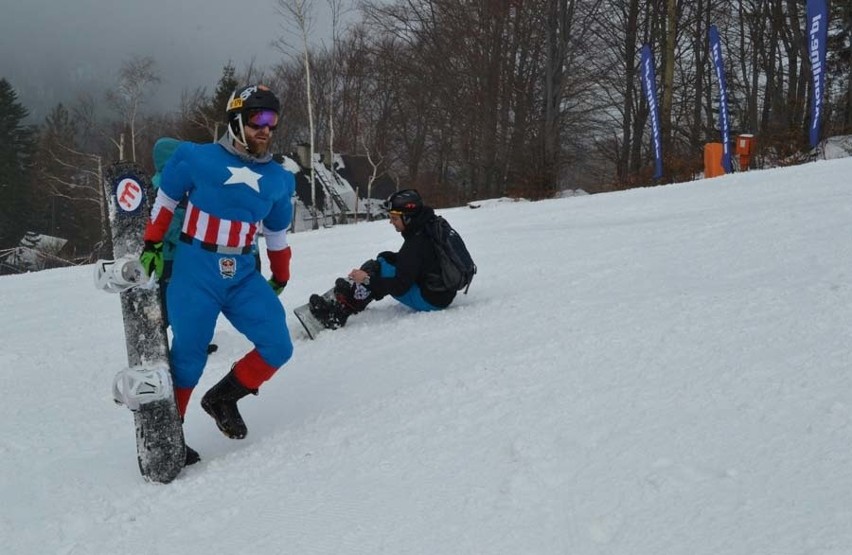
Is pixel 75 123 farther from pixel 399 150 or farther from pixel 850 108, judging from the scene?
pixel 850 108

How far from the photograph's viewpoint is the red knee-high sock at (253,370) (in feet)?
11.3

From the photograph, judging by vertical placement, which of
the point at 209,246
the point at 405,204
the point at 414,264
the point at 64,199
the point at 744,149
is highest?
the point at 64,199

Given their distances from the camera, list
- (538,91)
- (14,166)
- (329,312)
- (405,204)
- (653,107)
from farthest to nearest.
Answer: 1. (14,166)
2. (538,91)
3. (653,107)
4. (329,312)
5. (405,204)

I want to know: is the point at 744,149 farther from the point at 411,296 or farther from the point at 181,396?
the point at 181,396

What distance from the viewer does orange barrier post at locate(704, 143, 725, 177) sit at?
1561 cm

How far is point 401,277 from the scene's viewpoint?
538cm

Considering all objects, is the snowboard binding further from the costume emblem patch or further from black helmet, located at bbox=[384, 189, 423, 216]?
black helmet, located at bbox=[384, 189, 423, 216]

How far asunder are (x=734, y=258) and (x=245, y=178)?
13.6 ft

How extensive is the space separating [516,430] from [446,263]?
267 cm

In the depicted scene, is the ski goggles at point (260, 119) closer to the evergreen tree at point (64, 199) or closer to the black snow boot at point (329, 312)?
the black snow boot at point (329, 312)

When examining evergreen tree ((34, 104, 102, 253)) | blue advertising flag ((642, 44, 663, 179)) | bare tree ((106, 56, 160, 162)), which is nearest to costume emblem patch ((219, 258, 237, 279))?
blue advertising flag ((642, 44, 663, 179))

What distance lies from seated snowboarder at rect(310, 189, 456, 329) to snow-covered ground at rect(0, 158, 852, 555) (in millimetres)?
170

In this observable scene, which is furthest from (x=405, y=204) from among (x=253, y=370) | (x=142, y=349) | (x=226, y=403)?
(x=142, y=349)

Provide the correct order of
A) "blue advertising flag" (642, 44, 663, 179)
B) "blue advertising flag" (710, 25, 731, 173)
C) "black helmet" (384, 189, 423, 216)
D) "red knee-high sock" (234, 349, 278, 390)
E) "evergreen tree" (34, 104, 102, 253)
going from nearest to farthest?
"red knee-high sock" (234, 349, 278, 390) < "black helmet" (384, 189, 423, 216) < "blue advertising flag" (710, 25, 731, 173) < "blue advertising flag" (642, 44, 663, 179) < "evergreen tree" (34, 104, 102, 253)
